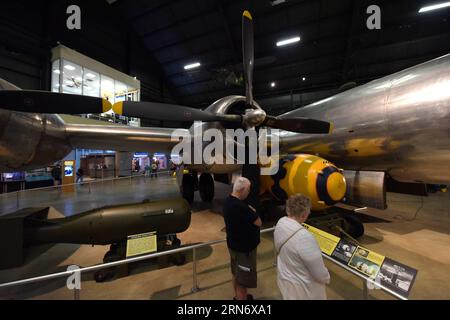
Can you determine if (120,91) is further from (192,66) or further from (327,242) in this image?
(327,242)

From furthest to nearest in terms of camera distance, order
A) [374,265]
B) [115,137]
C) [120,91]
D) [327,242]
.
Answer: [120,91]
[115,137]
[327,242]
[374,265]

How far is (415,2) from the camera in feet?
35.0

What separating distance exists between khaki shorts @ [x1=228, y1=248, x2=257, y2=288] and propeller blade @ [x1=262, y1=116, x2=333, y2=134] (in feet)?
9.94

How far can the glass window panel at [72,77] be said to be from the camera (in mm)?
13688

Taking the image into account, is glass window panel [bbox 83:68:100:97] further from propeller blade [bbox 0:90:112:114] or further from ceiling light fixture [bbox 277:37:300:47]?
propeller blade [bbox 0:90:112:114]

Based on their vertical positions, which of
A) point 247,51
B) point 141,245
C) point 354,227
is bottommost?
point 354,227

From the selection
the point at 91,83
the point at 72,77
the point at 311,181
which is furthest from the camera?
the point at 91,83

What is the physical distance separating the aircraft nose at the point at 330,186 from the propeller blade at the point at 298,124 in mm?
1191

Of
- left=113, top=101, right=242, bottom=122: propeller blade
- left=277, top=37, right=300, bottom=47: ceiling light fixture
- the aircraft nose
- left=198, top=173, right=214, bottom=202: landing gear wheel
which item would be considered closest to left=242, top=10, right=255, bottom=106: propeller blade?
left=113, top=101, right=242, bottom=122: propeller blade

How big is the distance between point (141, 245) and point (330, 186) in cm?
348

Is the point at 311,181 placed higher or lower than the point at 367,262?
higher

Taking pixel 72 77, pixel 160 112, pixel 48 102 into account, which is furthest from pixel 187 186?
pixel 72 77

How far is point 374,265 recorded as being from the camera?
2045mm

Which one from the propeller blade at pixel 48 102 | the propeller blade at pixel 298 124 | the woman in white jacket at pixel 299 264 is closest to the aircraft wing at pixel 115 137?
the propeller blade at pixel 48 102
